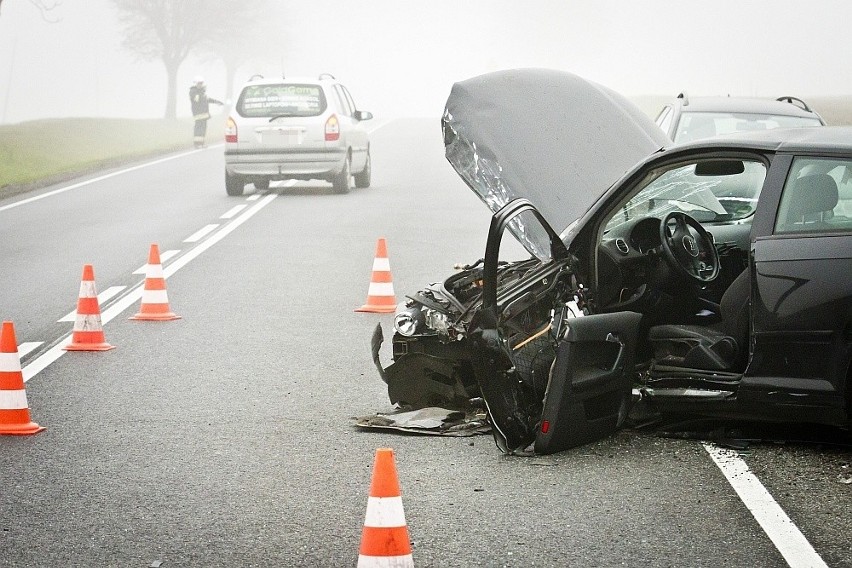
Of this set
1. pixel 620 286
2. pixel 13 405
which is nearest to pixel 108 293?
pixel 13 405

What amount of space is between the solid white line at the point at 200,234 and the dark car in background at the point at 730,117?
572cm

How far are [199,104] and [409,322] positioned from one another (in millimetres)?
27896

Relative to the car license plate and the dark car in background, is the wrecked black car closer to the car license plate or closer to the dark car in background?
the dark car in background

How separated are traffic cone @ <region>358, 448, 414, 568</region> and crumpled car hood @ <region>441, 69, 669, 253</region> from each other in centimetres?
262

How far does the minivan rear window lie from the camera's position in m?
21.1

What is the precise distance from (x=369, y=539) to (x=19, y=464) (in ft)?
8.36

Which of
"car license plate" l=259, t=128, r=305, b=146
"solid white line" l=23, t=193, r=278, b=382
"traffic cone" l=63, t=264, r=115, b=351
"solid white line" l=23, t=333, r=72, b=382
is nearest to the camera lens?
"solid white line" l=23, t=333, r=72, b=382

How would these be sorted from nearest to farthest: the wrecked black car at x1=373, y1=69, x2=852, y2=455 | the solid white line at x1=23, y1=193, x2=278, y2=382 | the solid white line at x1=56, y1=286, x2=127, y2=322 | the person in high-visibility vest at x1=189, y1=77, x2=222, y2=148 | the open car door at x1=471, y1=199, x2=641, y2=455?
the wrecked black car at x1=373, y1=69, x2=852, y2=455 < the open car door at x1=471, y1=199, x2=641, y2=455 < the solid white line at x1=23, y1=193, x2=278, y2=382 < the solid white line at x1=56, y1=286, x2=127, y2=322 < the person in high-visibility vest at x1=189, y1=77, x2=222, y2=148

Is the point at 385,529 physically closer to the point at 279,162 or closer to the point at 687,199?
the point at 687,199

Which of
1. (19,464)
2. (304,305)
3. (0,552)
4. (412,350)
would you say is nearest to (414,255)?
(304,305)

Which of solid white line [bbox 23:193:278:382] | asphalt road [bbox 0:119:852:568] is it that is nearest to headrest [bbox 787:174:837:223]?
asphalt road [bbox 0:119:852:568]

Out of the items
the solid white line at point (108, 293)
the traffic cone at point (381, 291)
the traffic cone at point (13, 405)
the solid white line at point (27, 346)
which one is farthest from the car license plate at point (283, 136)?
the traffic cone at point (13, 405)

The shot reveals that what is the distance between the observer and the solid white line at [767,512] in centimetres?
489

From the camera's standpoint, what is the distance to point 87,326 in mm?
9484
